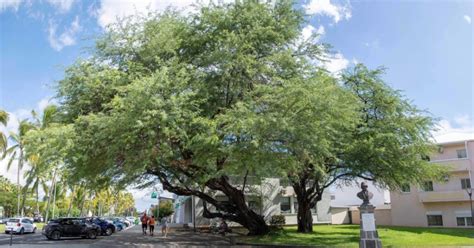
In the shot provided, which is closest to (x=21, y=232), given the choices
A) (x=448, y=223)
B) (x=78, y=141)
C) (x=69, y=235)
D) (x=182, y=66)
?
(x=69, y=235)

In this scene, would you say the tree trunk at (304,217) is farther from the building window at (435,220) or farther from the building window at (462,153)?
the building window at (462,153)

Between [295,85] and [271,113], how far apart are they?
1682mm

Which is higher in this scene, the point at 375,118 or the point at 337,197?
the point at 375,118

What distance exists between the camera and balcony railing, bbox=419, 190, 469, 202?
38.1 meters

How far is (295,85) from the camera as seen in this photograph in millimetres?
18016

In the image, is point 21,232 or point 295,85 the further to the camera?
point 21,232

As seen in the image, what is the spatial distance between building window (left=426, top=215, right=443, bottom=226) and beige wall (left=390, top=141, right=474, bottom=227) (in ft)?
1.10

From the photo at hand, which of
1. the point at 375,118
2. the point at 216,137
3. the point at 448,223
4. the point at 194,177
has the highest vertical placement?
the point at 375,118

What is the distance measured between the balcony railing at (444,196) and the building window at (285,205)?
12845 millimetres

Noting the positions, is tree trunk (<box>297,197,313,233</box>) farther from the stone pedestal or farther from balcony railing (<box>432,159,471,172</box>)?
balcony railing (<box>432,159,471,172</box>)

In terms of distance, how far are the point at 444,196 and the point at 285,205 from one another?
15.0 m

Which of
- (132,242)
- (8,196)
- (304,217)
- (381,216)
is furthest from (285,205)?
(8,196)

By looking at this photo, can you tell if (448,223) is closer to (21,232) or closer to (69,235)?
(69,235)

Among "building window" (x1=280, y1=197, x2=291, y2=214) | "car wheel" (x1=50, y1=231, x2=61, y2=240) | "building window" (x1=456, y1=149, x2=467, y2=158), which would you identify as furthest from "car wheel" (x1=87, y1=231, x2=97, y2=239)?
"building window" (x1=456, y1=149, x2=467, y2=158)
